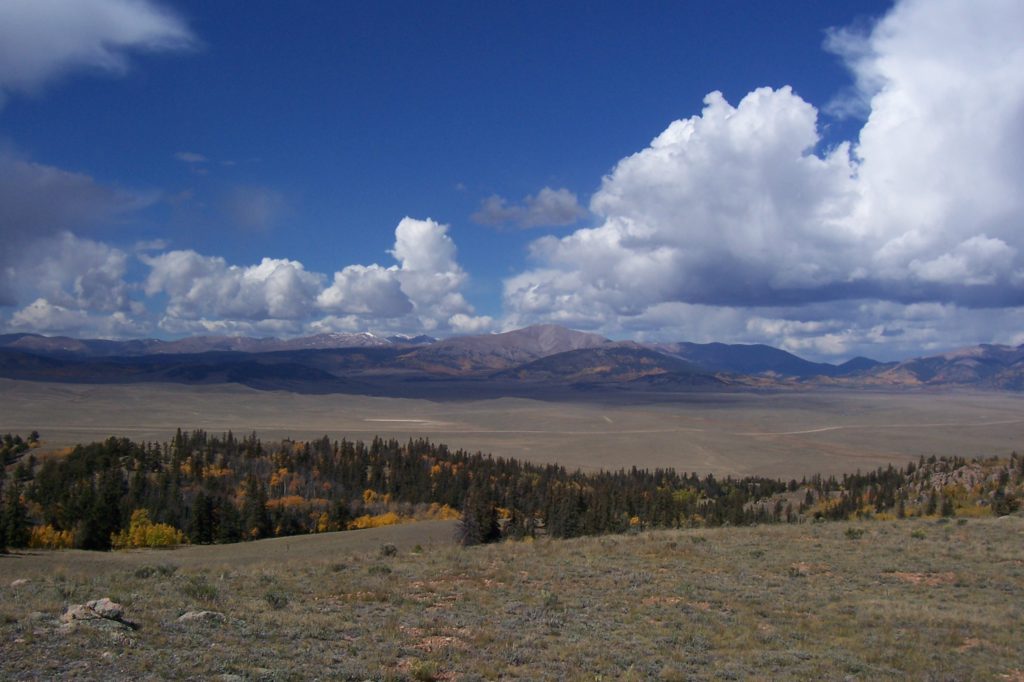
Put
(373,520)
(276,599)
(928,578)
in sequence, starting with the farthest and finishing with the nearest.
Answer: (373,520)
(928,578)
(276,599)

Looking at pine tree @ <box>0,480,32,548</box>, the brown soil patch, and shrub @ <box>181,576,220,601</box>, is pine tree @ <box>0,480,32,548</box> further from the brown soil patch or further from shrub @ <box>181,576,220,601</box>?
the brown soil patch

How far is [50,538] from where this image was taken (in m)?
58.1

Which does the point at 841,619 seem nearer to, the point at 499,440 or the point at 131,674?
the point at 131,674

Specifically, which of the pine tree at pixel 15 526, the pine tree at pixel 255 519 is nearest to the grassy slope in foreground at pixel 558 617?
the pine tree at pixel 15 526

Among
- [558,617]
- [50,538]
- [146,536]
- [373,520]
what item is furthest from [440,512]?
[558,617]

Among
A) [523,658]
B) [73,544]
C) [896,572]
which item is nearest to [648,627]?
[523,658]

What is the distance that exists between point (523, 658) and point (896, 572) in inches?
555

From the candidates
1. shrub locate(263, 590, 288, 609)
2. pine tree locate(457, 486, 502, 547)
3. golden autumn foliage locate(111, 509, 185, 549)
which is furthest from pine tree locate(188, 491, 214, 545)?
shrub locate(263, 590, 288, 609)

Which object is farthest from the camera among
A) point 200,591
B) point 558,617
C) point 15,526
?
point 15,526

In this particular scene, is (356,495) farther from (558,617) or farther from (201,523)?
(558,617)

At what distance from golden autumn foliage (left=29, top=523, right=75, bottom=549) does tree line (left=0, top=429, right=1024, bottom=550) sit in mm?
157

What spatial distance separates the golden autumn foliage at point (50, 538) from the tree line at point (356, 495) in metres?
0.16

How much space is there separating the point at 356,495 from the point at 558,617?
3044 inches

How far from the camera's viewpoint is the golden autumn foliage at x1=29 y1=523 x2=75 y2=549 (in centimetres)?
5595
